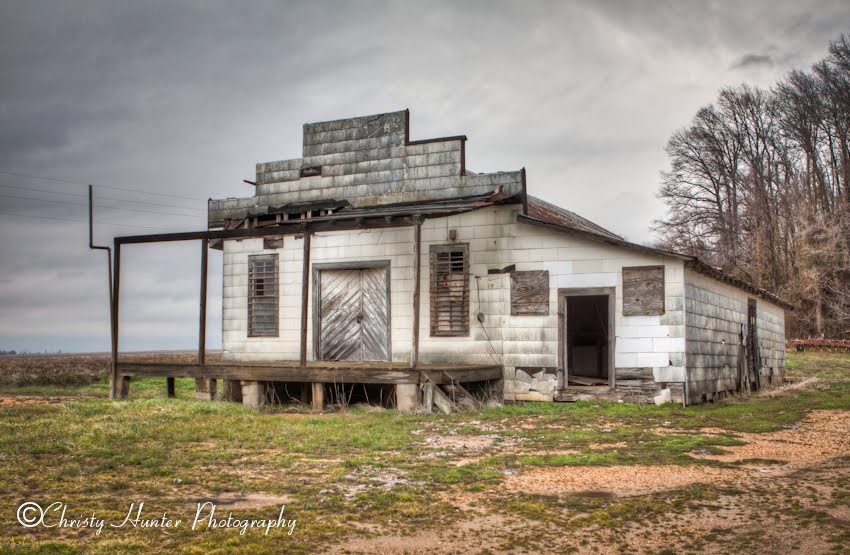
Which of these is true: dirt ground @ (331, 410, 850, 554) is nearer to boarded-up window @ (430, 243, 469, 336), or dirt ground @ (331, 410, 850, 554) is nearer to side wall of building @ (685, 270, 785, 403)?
side wall of building @ (685, 270, 785, 403)

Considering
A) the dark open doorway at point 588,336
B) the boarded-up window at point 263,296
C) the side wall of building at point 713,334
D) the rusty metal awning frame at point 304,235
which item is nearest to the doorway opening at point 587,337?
the dark open doorway at point 588,336

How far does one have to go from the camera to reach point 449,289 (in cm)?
1563

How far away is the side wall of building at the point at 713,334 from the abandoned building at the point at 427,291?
60 mm

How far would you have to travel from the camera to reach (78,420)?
10789 millimetres

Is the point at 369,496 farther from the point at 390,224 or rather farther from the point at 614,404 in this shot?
the point at 614,404

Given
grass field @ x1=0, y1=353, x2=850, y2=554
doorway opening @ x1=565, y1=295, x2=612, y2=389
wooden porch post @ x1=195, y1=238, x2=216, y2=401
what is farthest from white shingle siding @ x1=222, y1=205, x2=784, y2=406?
doorway opening @ x1=565, y1=295, x2=612, y2=389

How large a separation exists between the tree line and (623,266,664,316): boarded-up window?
22834 mm

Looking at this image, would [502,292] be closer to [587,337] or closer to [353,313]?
[353,313]

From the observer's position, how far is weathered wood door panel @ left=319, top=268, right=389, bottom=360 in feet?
53.7

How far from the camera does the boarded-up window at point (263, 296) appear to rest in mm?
17328

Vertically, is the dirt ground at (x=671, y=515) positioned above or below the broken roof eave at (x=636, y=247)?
below

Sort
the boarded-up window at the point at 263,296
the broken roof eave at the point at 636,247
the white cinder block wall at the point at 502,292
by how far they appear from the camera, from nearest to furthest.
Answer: the broken roof eave at the point at 636,247 < the white cinder block wall at the point at 502,292 < the boarded-up window at the point at 263,296

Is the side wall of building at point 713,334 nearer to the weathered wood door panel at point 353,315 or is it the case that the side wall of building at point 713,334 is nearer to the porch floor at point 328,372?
the porch floor at point 328,372

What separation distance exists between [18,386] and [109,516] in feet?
58.3
